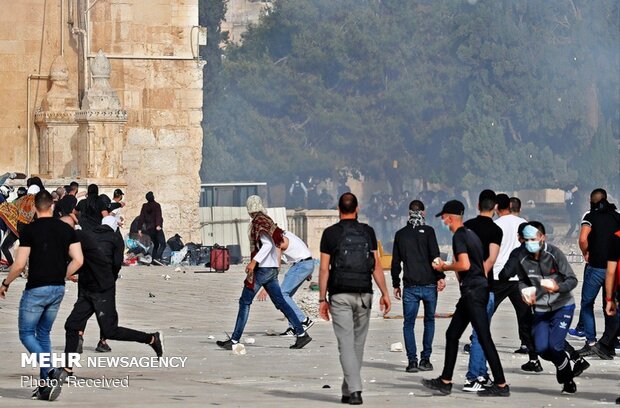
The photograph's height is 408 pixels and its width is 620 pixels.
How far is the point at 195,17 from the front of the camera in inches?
1329

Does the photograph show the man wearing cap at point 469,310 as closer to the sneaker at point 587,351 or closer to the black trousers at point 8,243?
the sneaker at point 587,351

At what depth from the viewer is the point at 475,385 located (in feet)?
46.7

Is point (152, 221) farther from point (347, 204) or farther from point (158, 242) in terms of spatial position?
point (347, 204)

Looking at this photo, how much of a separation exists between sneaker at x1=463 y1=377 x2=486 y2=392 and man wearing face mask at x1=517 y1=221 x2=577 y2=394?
487 mm

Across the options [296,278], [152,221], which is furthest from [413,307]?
[152,221]

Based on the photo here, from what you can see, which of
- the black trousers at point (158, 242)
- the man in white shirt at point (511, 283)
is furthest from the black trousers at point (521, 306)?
the black trousers at point (158, 242)

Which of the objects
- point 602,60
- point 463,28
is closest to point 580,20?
point 602,60

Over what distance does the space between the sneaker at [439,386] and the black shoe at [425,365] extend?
166 centimetres

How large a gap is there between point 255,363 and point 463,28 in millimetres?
73670

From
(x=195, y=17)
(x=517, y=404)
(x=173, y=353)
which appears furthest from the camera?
(x=195, y=17)

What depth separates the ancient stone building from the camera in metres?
33.4

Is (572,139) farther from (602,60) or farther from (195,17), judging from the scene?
(195,17)

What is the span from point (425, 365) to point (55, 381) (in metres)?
3.75

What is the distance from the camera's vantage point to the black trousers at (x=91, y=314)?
563 inches
